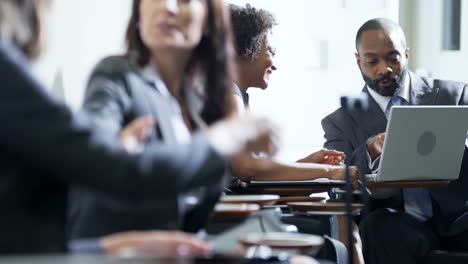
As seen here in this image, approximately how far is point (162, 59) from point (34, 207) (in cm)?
72

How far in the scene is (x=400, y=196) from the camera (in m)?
4.39

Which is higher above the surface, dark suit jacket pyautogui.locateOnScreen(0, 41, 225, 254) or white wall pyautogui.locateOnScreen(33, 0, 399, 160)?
dark suit jacket pyautogui.locateOnScreen(0, 41, 225, 254)

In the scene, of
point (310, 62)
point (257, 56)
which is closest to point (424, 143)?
point (257, 56)

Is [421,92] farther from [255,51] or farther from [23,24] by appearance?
[23,24]

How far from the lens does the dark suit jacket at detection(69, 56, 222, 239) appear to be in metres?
1.92

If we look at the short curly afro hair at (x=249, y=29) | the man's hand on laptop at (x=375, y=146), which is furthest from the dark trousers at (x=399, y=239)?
the short curly afro hair at (x=249, y=29)

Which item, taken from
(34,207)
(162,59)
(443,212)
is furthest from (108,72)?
(443,212)

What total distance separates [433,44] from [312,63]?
35.0 inches

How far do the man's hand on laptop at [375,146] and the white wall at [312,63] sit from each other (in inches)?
60.6

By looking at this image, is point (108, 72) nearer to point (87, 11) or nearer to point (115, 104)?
point (115, 104)

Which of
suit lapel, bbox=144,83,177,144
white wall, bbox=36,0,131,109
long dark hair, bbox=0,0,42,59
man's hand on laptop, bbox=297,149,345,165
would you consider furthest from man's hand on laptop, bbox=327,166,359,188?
long dark hair, bbox=0,0,42,59

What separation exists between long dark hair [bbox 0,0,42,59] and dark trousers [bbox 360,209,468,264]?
292 cm

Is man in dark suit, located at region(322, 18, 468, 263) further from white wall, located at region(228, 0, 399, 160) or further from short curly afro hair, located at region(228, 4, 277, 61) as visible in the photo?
white wall, located at region(228, 0, 399, 160)

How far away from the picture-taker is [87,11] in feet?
11.2
